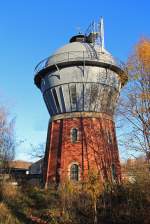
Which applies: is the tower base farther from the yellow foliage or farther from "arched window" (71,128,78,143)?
the yellow foliage

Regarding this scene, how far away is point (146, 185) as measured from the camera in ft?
45.1

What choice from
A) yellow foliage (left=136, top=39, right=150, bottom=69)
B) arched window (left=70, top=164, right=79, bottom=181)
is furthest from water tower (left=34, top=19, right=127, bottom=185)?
yellow foliage (left=136, top=39, right=150, bottom=69)

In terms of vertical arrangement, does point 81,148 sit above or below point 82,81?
below

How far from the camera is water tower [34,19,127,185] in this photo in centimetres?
2194

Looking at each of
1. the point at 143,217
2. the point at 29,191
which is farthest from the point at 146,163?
the point at 29,191

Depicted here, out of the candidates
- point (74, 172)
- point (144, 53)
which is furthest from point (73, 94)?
point (144, 53)

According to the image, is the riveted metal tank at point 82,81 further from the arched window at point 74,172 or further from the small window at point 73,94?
the arched window at point 74,172

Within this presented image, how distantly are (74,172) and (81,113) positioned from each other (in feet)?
12.3

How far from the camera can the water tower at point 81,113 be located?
2194 centimetres

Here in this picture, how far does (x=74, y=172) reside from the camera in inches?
856

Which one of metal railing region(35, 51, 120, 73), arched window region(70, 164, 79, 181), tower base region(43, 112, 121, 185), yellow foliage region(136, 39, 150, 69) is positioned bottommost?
arched window region(70, 164, 79, 181)

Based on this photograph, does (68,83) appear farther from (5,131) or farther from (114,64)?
(5,131)

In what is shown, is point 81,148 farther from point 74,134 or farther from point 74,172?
point 74,172

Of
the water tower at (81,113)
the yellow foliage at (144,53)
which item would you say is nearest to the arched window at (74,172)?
the water tower at (81,113)
